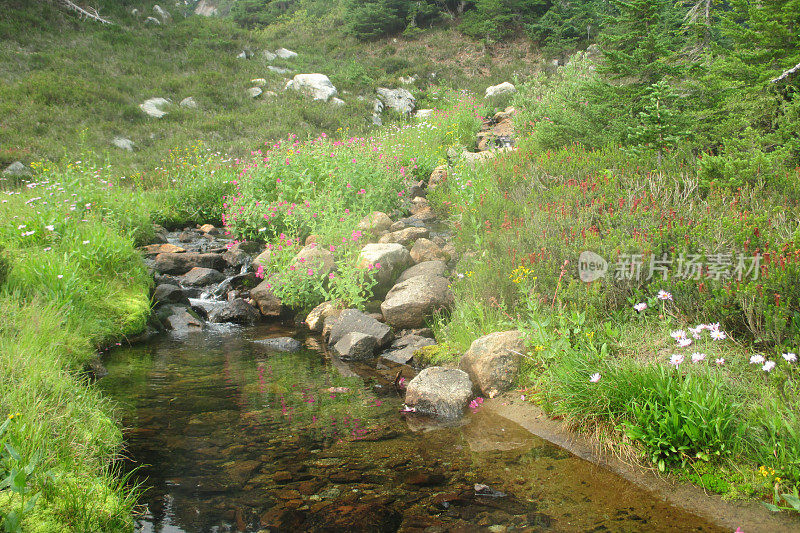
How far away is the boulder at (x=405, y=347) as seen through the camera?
5.88 metres

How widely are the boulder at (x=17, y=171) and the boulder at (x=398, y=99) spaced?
14682mm

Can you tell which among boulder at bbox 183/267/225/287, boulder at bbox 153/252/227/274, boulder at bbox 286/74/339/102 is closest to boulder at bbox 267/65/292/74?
boulder at bbox 286/74/339/102

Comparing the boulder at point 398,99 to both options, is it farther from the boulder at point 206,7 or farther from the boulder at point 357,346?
the boulder at point 206,7

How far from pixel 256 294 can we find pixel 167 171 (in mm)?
7476

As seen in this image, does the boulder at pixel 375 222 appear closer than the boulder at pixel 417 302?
No

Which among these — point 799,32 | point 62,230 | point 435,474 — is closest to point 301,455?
point 435,474

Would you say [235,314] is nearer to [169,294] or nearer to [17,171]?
[169,294]

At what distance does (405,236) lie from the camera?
8.41 meters

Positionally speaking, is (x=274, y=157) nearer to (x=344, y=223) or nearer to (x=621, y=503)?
(x=344, y=223)

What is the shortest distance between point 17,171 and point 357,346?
12.3 meters

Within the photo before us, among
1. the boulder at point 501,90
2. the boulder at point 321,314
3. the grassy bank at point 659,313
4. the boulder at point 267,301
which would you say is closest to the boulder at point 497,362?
the grassy bank at point 659,313

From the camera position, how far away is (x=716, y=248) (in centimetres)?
439

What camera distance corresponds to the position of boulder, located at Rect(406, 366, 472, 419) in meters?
4.45

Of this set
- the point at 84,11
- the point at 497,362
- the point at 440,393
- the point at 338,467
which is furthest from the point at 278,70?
the point at 338,467
